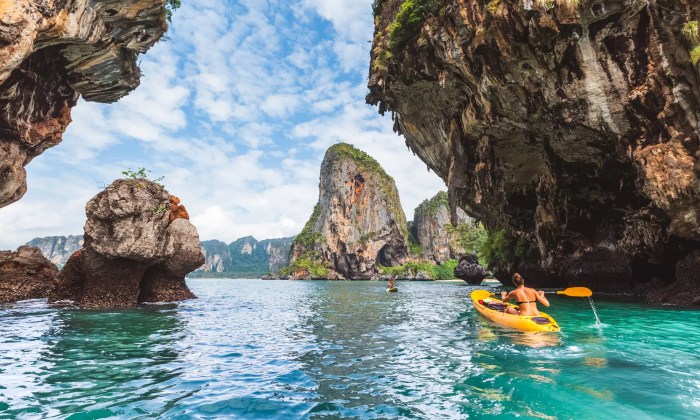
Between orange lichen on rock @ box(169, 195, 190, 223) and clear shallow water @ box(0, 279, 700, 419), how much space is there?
840cm

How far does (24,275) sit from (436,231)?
111m

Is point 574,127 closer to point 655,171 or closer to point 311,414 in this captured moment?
point 655,171

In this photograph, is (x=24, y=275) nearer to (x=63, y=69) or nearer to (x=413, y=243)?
(x=63, y=69)

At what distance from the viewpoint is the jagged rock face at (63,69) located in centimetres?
1393

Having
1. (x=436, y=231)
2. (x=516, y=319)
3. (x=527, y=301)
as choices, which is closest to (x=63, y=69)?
(x=516, y=319)

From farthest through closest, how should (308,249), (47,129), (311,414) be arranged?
(308,249)
(47,129)
(311,414)


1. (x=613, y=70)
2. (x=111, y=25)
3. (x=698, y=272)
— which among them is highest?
(x=111, y=25)

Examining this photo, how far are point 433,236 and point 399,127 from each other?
99477mm

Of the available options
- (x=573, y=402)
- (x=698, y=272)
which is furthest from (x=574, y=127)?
(x=573, y=402)

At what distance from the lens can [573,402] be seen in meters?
5.26

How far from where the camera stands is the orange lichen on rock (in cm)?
2037

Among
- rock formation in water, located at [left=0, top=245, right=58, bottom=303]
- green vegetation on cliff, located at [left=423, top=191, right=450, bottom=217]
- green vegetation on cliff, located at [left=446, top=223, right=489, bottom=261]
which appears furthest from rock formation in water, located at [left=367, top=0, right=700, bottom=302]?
green vegetation on cliff, located at [left=423, top=191, right=450, bottom=217]

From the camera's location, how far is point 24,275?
2139cm

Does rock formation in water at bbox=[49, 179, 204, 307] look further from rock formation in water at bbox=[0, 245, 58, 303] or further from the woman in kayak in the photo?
the woman in kayak
